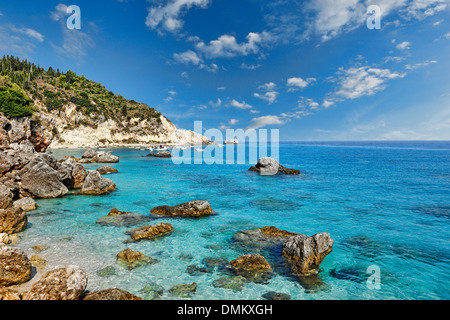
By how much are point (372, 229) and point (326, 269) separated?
24.2 ft

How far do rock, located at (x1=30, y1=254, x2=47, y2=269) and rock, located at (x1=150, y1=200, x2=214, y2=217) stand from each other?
27.1 feet

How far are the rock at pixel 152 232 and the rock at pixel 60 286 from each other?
5.02 metres

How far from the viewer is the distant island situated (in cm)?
9375

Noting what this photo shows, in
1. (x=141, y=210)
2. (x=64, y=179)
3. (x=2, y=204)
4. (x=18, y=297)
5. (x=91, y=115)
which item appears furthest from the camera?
(x=91, y=115)

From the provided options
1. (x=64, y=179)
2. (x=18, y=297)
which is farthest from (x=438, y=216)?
(x=64, y=179)

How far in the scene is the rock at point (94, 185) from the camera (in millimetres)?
23078

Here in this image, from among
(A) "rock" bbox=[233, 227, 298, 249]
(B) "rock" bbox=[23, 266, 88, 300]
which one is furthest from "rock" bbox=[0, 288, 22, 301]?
(A) "rock" bbox=[233, 227, 298, 249]

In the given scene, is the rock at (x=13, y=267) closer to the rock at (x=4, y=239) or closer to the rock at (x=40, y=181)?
the rock at (x=4, y=239)

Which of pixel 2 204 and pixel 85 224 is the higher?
pixel 2 204

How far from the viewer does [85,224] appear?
1469 cm

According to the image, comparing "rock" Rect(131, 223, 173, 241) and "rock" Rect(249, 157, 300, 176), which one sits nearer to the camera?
"rock" Rect(131, 223, 173, 241)

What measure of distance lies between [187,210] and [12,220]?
10553 mm

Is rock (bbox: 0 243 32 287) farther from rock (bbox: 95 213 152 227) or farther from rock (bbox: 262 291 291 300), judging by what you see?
rock (bbox: 262 291 291 300)
